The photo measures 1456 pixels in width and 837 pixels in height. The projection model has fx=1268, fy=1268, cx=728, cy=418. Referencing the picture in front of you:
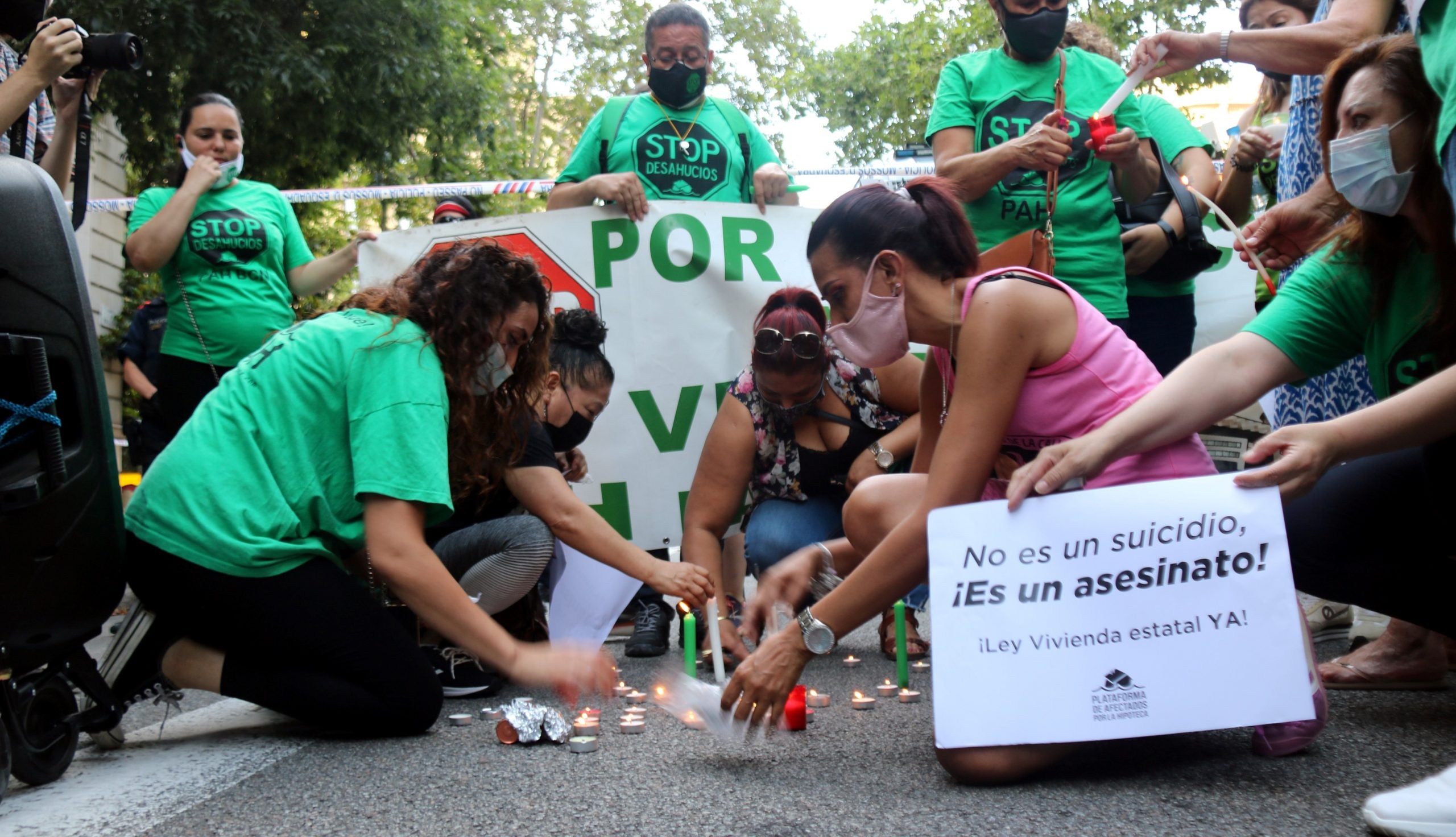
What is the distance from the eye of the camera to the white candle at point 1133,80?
3547mm

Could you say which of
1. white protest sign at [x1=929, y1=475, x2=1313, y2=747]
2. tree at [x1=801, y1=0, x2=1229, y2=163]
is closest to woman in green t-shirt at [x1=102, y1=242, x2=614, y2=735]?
white protest sign at [x1=929, y1=475, x2=1313, y2=747]

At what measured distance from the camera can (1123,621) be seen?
2.23 m

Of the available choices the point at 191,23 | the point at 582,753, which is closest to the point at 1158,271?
the point at 582,753

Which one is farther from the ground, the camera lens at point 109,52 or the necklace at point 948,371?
the camera lens at point 109,52

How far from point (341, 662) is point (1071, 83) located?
289cm

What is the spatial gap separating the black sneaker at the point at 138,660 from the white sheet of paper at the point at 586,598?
1.06 meters

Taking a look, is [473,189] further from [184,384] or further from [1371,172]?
[1371,172]

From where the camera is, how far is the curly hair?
2.98m

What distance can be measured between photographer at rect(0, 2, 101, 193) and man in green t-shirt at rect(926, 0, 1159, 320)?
2.47m

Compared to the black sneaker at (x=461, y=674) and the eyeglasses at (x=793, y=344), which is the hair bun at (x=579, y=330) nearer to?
the eyeglasses at (x=793, y=344)

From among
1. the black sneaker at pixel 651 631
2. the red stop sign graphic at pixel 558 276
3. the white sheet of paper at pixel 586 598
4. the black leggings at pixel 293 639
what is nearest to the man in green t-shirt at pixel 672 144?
the red stop sign graphic at pixel 558 276

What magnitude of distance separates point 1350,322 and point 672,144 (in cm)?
308

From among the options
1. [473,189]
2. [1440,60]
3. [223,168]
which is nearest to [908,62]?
[473,189]

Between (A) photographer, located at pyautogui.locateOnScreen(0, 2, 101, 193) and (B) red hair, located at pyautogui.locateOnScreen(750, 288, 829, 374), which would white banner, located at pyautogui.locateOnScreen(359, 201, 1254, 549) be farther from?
(A) photographer, located at pyautogui.locateOnScreen(0, 2, 101, 193)
